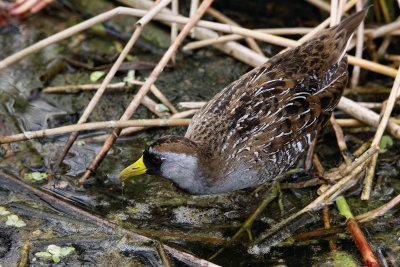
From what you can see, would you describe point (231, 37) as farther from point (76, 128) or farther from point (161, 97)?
point (76, 128)

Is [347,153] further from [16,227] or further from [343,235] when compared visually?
[16,227]

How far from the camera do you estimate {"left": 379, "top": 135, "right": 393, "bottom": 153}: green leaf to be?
5180mm

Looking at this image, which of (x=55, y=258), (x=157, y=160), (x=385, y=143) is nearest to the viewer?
(x=55, y=258)

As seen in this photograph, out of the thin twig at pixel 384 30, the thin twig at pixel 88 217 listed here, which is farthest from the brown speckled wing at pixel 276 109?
the thin twig at pixel 384 30

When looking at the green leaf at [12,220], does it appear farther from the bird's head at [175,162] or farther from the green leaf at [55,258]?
the bird's head at [175,162]

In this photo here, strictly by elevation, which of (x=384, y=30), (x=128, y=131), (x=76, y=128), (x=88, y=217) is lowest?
(x=88, y=217)

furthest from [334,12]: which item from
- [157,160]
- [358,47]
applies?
[157,160]

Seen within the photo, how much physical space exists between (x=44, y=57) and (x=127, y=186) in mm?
1666

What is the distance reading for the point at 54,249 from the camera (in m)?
4.24

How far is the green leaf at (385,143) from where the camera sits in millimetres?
5180

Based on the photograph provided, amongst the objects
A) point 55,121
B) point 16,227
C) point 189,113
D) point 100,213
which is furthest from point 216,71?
point 16,227

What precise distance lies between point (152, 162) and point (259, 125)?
76 centimetres

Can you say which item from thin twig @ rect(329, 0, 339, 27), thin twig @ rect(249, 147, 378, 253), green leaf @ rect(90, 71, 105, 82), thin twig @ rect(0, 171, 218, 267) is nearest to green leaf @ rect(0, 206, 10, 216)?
thin twig @ rect(0, 171, 218, 267)

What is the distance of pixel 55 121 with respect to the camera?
5453 millimetres
